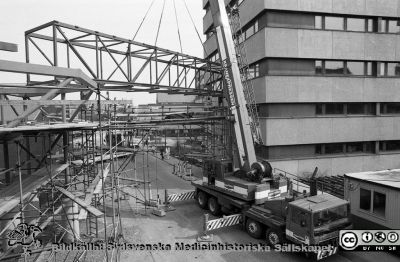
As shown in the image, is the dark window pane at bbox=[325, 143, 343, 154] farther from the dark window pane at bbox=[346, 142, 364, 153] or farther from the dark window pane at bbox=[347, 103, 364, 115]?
the dark window pane at bbox=[347, 103, 364, 115]

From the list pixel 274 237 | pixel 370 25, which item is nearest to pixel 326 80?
pixel 370 25

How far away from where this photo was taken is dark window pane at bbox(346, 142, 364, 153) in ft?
73.7

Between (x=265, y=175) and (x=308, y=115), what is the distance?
29.0ft

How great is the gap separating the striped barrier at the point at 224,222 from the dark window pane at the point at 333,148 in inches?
449

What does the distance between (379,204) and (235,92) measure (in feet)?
25.3

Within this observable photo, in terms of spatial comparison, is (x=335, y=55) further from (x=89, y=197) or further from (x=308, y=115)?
(x=89, y=197)

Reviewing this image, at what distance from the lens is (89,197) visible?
10.3 metres

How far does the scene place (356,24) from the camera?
852 inches

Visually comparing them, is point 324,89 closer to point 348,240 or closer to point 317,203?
point 317,203

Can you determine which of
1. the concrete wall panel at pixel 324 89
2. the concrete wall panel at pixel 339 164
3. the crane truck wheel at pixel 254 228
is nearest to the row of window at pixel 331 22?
the concrete wall panel at pixel 324 89

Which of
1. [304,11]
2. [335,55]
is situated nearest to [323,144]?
[335,55]

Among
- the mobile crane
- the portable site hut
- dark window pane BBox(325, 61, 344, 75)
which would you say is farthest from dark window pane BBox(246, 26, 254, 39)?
the portable site hut

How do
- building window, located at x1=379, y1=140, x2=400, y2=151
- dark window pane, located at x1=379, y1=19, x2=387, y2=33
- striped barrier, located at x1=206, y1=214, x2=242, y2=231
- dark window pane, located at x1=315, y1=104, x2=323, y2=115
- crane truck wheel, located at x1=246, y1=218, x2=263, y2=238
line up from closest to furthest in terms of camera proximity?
1. crane truck wheel, located at x1=246, y1=218, x2=263, y2=238
2. striped barrier, located at x1=206, y1=214, x2=242, y2=231
3. dark window pane, located at x1=315, y1=104, x2=323, y2=115
4. dark window pane, located at x1=379, y1=19, x2=387, y2=33
5. building window, located at x1=379, y1=140, x2=400, y2=151

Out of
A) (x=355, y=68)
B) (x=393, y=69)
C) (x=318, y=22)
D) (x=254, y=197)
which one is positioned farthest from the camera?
(x=393, y=69)
